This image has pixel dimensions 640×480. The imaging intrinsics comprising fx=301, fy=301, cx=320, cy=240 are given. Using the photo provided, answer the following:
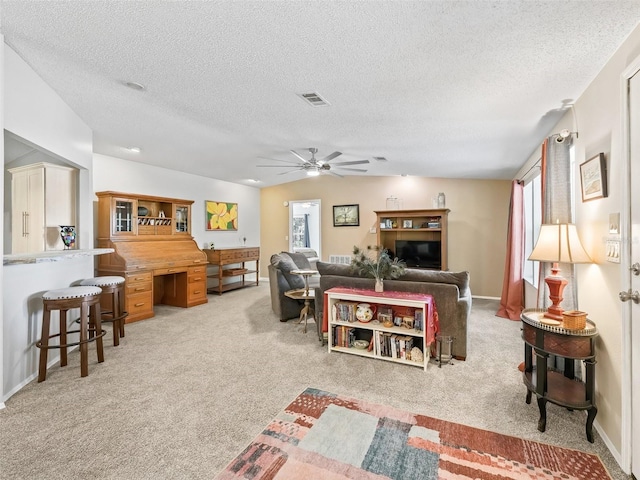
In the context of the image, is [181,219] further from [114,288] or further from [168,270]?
[114,288]

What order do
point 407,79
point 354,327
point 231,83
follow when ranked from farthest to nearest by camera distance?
point 354,327 → point 231,83 → point 407,79

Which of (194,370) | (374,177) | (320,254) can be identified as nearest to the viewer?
(194,370)

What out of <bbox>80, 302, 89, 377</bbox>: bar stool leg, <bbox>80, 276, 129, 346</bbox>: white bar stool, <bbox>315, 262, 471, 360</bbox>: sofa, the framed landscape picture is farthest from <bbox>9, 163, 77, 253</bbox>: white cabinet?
the framed landscape picture

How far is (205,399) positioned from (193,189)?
5033 millimetres

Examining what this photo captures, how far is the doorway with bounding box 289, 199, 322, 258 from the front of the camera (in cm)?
798

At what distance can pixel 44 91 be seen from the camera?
2672 mm

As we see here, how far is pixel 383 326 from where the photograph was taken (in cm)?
304

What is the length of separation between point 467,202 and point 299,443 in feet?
18.9

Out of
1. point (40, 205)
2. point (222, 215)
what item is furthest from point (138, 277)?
point (222, 215)

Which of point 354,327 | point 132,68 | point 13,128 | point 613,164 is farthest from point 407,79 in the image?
point 13,128

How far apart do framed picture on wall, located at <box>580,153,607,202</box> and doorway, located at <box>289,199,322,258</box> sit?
602 centimetres

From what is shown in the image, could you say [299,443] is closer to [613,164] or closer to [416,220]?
[613,164]

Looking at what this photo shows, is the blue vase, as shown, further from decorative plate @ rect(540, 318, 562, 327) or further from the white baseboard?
the white baseboard

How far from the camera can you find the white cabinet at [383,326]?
9.39 feet
